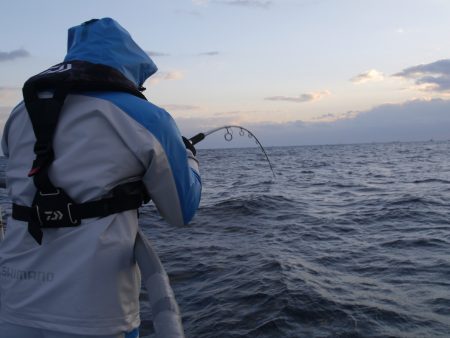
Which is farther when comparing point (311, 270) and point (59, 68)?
point (311, 270)

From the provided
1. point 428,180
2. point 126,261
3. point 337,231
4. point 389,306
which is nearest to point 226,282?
point 389,306

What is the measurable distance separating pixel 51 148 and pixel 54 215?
→ 0.31 meters

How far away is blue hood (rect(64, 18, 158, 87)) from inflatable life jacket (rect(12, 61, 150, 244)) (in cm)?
12

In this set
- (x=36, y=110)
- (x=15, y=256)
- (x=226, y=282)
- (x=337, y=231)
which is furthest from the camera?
(x=337, y=231)

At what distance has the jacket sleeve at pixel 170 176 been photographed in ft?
6.73

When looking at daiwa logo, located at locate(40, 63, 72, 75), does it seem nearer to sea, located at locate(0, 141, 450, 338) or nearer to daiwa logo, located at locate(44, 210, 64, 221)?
daiwa logo, located at locate(44, 210, 64, 221)

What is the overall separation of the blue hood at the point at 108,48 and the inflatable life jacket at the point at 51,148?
4.6 inches

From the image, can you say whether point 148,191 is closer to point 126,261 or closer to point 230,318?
point 126,261

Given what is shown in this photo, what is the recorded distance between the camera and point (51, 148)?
2037 millimetres

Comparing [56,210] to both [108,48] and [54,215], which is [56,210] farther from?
[108,48]

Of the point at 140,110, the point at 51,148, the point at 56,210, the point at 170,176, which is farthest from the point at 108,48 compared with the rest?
the point at 56,210

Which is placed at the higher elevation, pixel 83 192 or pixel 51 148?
pixel 51 148

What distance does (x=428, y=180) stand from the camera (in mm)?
19141

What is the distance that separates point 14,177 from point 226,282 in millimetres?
4673
